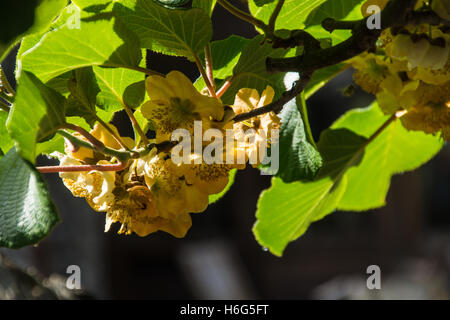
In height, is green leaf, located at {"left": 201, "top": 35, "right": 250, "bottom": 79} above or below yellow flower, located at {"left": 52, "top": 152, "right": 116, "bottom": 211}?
above

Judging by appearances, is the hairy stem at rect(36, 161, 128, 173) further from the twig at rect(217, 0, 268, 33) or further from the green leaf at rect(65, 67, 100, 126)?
the twig at rect(217, 0, 268, 33)

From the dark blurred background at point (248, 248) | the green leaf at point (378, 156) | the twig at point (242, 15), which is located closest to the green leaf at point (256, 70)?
the twig at point (242, 15)

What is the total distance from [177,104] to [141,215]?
97 mm

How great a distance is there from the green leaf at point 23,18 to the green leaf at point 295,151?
0.77 feet

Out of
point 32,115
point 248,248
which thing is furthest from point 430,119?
point 248,248

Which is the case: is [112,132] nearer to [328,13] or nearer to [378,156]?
[328,13]

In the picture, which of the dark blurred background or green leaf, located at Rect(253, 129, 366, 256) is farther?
the dark blurred background

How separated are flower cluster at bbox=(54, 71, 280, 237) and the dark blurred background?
385 centimetres

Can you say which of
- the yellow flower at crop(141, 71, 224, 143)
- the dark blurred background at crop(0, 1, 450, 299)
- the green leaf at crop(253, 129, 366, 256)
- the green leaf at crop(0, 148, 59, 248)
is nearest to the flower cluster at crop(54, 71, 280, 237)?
the yellow flower at crop(141, 71, 224, 143)

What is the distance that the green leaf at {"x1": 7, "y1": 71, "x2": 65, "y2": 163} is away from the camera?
14.4 inches

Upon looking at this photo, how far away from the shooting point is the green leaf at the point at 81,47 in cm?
43
